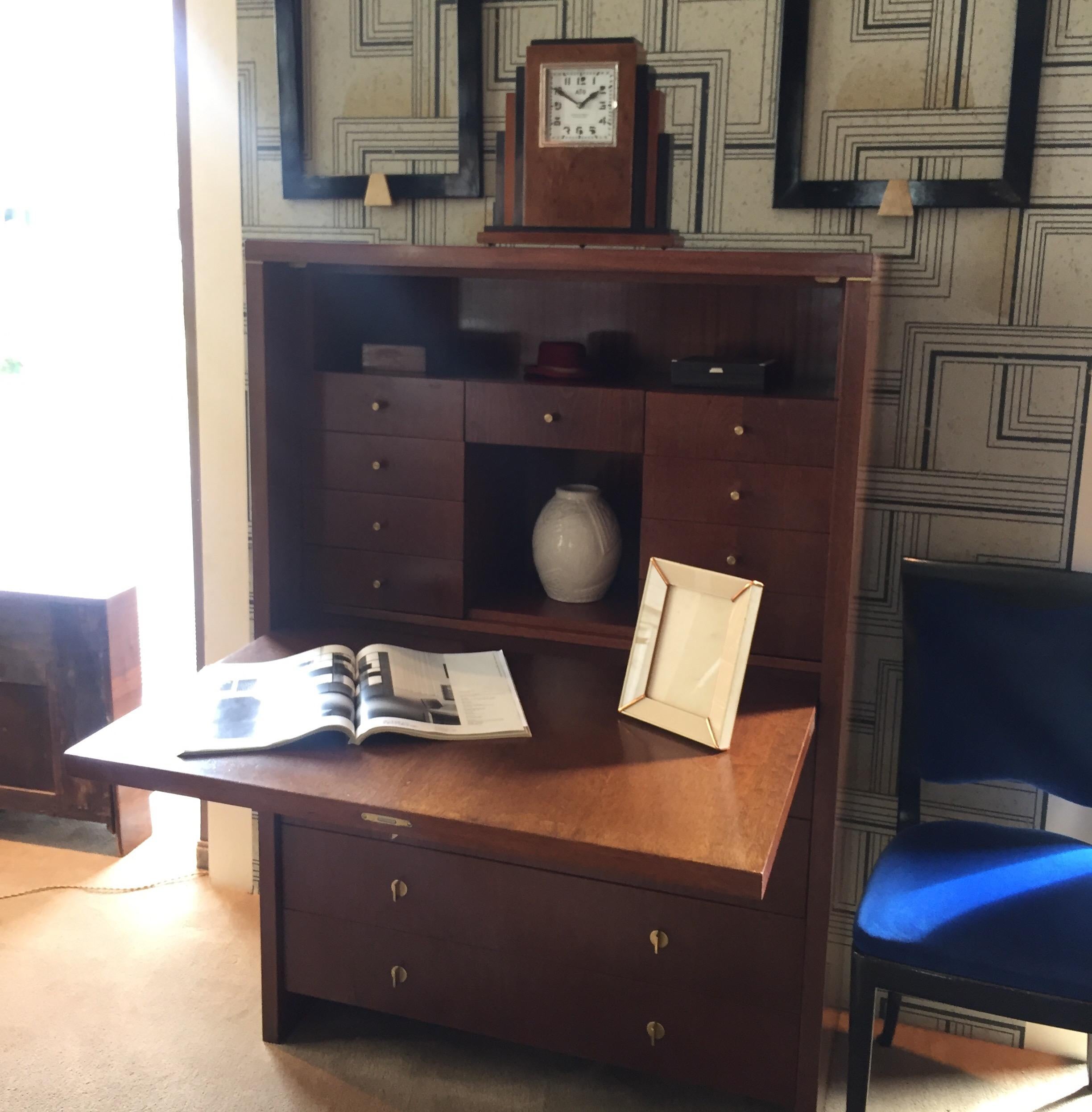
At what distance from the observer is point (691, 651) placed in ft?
4.94

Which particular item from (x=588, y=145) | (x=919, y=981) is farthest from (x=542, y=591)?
(x=919, y=981)

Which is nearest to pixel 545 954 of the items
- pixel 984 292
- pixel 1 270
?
pixel 984 292

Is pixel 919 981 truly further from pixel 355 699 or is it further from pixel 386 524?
pixel 386 524

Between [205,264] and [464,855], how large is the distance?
4.03 ft

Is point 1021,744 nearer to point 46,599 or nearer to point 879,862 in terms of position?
point 879,862

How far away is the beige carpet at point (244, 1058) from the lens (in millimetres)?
1860

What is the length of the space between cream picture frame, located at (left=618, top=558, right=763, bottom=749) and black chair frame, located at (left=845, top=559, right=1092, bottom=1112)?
1.40 ft

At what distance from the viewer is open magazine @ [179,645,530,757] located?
55.1 inches

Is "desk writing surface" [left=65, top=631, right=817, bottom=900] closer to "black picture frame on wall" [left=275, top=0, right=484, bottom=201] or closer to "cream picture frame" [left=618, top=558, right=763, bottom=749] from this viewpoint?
"cream picture frame" [left=618, top=558, right=763, bottom=749]

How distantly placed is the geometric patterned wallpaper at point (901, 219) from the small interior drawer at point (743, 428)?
17 centimetres

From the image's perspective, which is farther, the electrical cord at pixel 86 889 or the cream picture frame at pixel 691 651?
the electrical cord at pixel 86 889

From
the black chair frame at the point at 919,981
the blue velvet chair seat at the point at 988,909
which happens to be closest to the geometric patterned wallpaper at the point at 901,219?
the black chair frame at the point at 919,981

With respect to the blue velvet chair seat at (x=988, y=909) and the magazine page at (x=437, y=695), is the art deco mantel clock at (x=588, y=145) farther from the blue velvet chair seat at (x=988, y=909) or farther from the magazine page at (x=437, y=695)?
the blue velvet chair seat at (x=988, y=909)

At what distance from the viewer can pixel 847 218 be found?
1858 millimetres
